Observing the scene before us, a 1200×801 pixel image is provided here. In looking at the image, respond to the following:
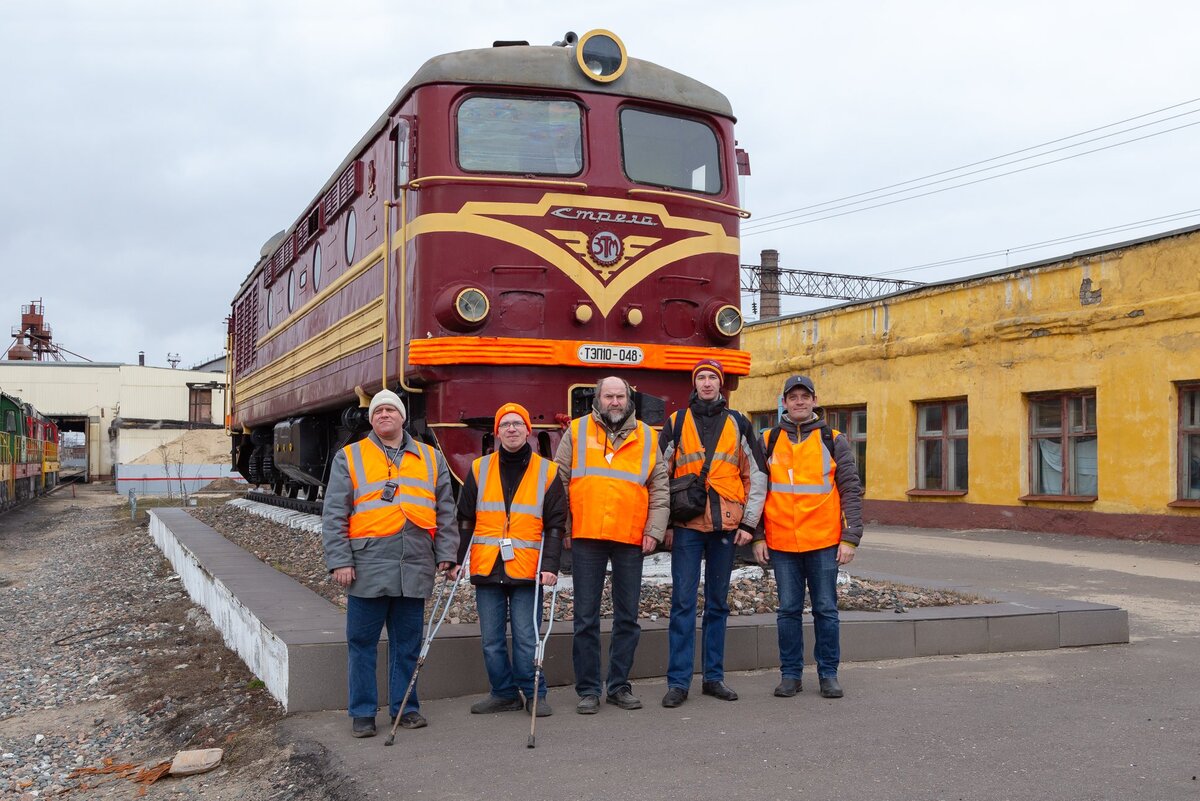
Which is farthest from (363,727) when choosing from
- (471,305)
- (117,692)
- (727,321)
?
(727,321)

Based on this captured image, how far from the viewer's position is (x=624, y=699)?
19.3 ft

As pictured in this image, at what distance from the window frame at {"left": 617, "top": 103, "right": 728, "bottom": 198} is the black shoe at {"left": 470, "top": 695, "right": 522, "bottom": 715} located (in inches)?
189

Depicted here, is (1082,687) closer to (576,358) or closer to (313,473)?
(576,358)

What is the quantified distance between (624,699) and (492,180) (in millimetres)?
4511

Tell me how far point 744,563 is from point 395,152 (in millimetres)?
4530

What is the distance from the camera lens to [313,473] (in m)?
13.6

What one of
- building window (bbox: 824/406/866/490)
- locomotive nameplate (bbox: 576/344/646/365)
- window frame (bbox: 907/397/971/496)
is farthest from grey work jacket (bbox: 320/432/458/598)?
building window (bbox: 824/406/866/490)

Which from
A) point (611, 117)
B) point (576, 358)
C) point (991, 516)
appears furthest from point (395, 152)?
point (991, 516)

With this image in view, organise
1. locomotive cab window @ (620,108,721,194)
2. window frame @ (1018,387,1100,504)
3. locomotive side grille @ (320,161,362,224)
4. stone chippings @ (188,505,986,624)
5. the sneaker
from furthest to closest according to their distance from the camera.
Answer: window frame @ (1018,387,1100,504)
locomotive side grille @ (320,161,362,224)
locomotive cab window @ (620,108,721,194)
stone chippings @ (188,505,986,624)
the sneaker

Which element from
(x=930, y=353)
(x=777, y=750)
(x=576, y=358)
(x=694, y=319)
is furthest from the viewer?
(x=930, y=353)

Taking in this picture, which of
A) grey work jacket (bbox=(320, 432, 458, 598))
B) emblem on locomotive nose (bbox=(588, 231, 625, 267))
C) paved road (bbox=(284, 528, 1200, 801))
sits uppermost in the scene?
emblem on locomotive nose (bbox=(588, 231, 625, 267))

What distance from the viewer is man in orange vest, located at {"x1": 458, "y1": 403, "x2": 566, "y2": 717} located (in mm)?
5758

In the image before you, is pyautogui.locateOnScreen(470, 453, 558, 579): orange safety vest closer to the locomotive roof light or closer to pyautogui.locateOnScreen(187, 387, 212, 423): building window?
the locomotive roof light

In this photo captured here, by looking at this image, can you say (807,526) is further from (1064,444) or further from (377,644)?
(1064,444)
